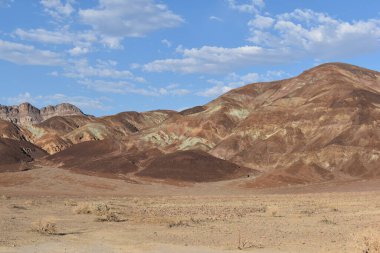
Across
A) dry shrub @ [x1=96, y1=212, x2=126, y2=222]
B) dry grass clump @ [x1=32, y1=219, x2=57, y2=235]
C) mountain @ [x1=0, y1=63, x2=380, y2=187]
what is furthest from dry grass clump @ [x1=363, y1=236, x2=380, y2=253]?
mountain @ [x1=0, y1=63, x2=380, y2=187]

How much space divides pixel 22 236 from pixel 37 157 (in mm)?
121161

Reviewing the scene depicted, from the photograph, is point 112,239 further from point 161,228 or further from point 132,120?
point 132,120

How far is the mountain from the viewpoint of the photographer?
88812mm

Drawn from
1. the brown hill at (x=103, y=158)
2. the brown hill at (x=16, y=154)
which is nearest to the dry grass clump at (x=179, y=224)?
the brown hill at (x=103, y=158)

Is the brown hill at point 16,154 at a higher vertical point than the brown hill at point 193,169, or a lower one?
higher

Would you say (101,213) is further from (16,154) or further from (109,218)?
(16,154)

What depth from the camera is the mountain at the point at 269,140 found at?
3497 inches

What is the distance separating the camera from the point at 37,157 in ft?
451

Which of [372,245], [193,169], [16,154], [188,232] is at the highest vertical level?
[16,154]

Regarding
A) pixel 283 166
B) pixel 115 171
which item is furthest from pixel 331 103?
pixel 115 171

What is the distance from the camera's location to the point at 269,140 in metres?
103

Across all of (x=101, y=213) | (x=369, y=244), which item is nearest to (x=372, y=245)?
(x=369, y=244)

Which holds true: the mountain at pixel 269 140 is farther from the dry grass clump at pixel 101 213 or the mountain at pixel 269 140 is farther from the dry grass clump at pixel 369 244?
the dry grass clump at pixel 369 244

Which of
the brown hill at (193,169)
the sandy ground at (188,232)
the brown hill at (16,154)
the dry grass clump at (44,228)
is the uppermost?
the brown hill at (16,154)
